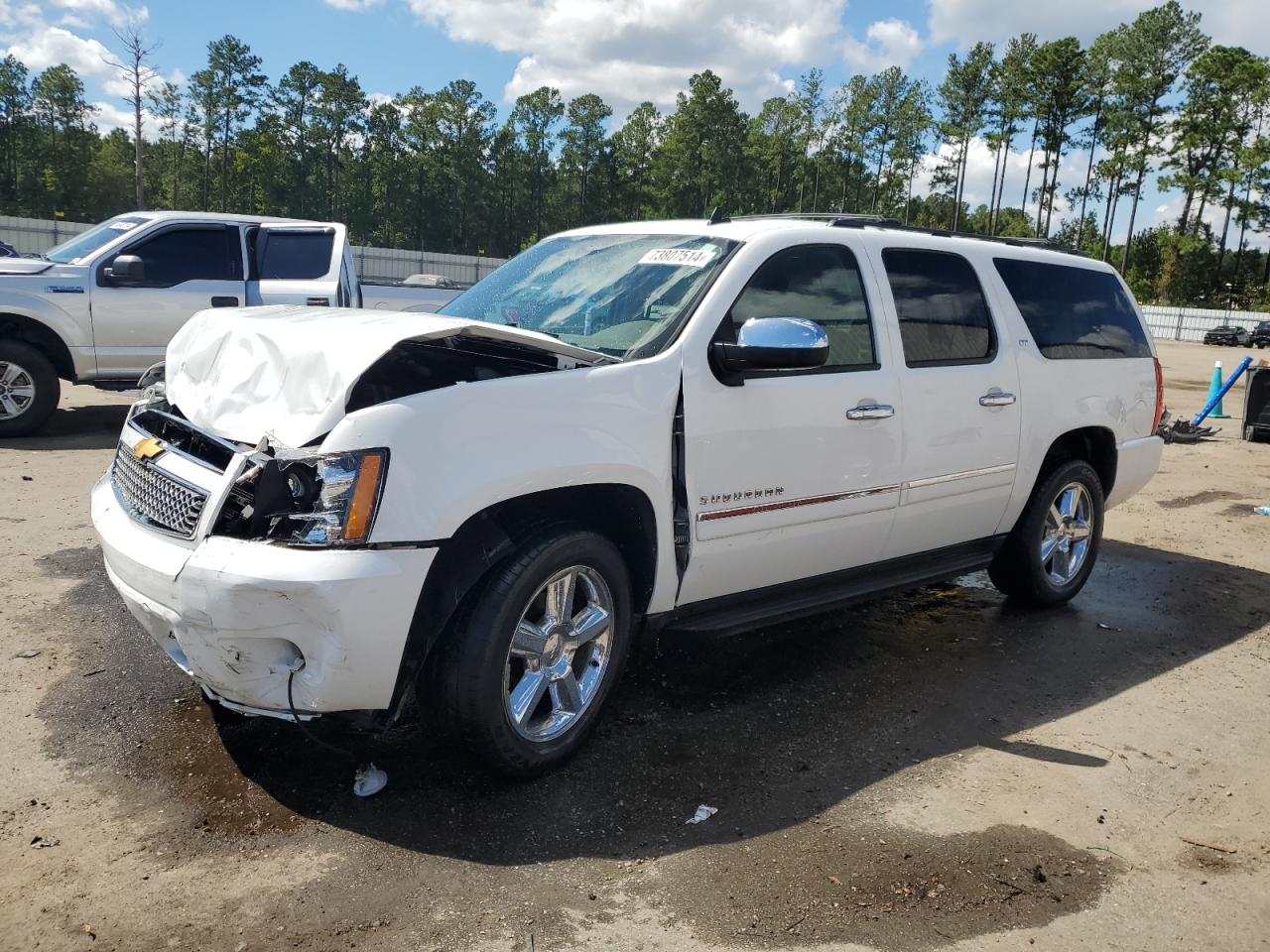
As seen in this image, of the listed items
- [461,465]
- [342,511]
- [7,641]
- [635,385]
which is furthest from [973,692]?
[7,641]

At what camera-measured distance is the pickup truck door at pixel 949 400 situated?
4.56 m

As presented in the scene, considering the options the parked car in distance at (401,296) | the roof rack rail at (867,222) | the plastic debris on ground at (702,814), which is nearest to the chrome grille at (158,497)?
the plastic debris on ground at (702,814)

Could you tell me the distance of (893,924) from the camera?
2838 millimetres

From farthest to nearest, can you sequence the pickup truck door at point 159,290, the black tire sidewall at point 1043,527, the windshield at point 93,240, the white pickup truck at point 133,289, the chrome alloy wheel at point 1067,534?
1. the windshield at point 93,240
2. the pickup truck door at point 159,290
3. the white pickup truck at point 133,289
4. the chrome alloy wheel at point 1067,534
5. the black tire sidewall at point 1043,527

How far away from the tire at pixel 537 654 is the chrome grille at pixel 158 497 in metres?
0.88

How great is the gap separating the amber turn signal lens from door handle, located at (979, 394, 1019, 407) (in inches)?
122

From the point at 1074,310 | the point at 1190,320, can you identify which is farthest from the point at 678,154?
the point at 1074,310

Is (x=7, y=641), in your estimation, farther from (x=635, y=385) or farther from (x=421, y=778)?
(x=635, y=385)

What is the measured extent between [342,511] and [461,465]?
371mm

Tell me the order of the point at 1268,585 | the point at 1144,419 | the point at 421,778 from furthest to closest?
the point at 1268,585, the point at 1144,419, the point at 421,778

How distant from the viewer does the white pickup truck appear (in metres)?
9.19

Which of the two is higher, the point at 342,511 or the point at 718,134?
the point at 718,134

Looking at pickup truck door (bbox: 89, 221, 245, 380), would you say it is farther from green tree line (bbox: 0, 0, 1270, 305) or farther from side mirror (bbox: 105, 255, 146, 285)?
green tree line (bbox: 0, 0, 1270, 305)

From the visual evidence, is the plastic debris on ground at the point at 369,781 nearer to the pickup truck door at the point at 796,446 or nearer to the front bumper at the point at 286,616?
the front bumper at the point at 286,616
